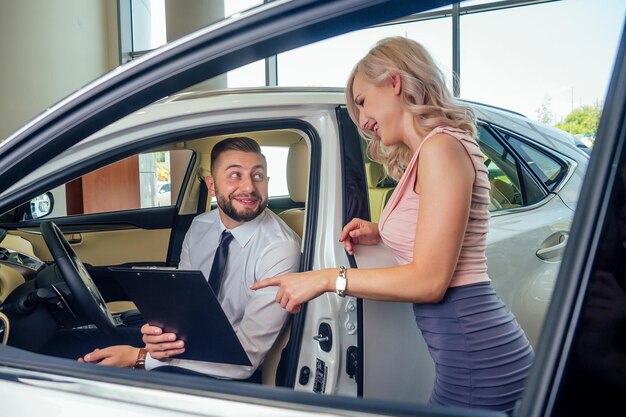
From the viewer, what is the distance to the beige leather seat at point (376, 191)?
1.92 metres

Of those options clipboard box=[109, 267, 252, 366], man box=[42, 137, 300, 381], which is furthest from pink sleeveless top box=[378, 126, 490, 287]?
man box=[42, 137, 300, 381]

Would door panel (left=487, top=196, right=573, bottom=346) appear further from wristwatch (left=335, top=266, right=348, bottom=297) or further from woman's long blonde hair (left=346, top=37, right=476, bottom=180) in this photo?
wristwatch (left=335, top=266, right=348, bottom=297)

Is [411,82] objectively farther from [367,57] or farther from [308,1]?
[308,1]

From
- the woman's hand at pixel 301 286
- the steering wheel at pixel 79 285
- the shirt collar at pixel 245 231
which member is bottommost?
the steering wheel at pixel 79 285

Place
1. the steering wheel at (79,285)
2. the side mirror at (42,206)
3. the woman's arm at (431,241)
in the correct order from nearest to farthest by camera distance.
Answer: the woman's arm at (431,241) < the steering wheel at (79,285) < the side mirror at (42,206)

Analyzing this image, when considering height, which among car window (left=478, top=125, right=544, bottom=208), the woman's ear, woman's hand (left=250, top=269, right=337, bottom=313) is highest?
the woman's ear

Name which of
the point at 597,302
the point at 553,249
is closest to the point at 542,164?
the point at 553,249

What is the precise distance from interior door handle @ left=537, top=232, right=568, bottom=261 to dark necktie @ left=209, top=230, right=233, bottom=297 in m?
1.06

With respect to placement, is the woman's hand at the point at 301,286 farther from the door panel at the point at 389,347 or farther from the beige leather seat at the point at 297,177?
the beige leather seat at the point at 297,177

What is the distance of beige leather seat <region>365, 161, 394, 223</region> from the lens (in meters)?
1.92

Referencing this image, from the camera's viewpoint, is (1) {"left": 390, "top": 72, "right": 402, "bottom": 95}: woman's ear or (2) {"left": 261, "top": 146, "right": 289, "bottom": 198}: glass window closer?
(1) {"left": 390, "top": 72, "right": 402, "bottom": 95}: woman's ear

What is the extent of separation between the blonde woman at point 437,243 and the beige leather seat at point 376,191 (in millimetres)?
603

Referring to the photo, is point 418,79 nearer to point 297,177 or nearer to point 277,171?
point 297,177

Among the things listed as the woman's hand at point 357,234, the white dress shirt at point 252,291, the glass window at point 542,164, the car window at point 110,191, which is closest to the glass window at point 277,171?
the white dress shirt at point 252,291
